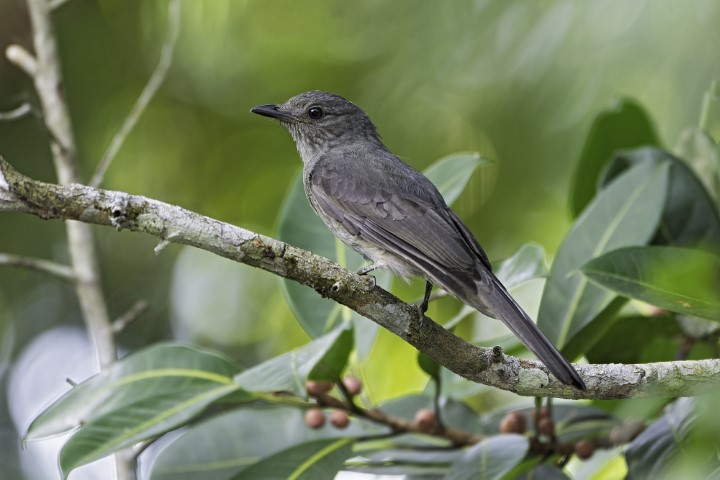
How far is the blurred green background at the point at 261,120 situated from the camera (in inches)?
173

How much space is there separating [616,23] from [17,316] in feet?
12.9

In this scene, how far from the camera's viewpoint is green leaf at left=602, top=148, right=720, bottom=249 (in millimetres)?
3518

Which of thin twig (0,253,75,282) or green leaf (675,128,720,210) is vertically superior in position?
thin twig (0,253,75,282)

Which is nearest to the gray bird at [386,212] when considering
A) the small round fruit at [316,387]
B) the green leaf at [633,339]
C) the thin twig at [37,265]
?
the small round fruit at [316,387]

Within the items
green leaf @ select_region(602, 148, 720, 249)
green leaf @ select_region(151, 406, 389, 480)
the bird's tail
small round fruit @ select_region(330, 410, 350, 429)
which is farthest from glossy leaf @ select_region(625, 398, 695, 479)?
small round fruit @ select_region(330, 410, 350, 429)

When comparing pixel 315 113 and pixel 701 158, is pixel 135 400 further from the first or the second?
pixel 701 158

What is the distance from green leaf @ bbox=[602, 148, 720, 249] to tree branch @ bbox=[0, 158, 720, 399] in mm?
1069

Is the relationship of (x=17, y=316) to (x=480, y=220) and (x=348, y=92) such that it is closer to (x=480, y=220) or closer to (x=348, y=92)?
(x=348, y=92)

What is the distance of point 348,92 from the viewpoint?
5098mm

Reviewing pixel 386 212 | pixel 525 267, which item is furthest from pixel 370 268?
pixel 525 267

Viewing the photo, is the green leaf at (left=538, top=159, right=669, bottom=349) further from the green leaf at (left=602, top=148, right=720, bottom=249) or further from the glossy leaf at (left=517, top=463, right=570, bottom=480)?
the glossy leaf at (left=517, top=463, right=570, bottom=480)

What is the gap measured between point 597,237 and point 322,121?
1545 millimetres

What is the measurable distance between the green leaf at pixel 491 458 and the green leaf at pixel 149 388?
0.81 m

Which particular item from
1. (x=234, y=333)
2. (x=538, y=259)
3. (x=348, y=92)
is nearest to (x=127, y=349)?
(x=234, y=333)
